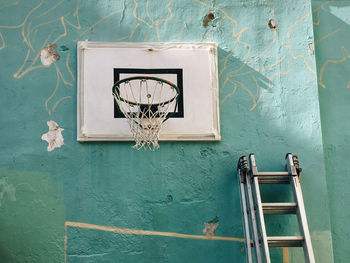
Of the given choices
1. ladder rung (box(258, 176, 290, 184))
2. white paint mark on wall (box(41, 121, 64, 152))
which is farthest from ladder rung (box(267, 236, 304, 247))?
white paint mark on wall (box(41, 121, 64, 152))

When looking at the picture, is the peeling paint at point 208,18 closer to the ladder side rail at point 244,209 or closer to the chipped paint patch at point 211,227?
the ladder side rail at point 244,209

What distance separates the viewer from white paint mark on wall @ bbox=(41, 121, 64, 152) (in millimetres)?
4859

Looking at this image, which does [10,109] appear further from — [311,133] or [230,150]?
[311,133]

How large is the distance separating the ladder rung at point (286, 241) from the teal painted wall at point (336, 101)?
632 mm

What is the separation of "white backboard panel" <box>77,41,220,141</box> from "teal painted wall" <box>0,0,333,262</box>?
105 mm

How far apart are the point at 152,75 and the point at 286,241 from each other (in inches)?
81.0

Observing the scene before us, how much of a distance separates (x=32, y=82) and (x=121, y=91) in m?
0.93

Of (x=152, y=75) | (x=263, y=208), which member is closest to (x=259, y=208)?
(x=263, y=208)

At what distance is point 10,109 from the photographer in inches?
194

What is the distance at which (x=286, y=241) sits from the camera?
441 centimetres

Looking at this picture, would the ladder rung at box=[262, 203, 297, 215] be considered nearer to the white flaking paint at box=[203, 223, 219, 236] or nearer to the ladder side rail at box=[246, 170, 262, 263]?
the ladder side rail at box=[246, 170, 262, 263]

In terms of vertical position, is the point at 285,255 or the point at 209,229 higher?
the point at 209,229

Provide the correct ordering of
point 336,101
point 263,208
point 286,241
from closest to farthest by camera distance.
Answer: point 286,241
point 263,208
point 336,101

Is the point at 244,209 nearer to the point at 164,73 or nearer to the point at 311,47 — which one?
the point at 164,73
